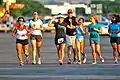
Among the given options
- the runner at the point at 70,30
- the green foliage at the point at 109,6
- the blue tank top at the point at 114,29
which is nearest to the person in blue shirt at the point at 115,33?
the blue tank top at the point at 114,29

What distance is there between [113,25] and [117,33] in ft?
1.02

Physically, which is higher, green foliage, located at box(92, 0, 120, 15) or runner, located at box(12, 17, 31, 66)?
runner, located at box(12, 17, 31, 66)

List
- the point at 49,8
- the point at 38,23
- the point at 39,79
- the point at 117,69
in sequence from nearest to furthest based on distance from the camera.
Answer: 1. the point at 39,79
2. the point at 117,69
3. the point at 38,23
4. the point at 49,8

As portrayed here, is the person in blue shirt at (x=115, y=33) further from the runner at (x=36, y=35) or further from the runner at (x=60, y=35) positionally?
the runner at (x=36, y=35)

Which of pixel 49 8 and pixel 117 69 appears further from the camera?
pixel 49 8

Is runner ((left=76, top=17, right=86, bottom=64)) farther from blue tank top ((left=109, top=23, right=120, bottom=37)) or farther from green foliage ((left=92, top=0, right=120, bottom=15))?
green foliage ((left=92, top=0, right=120, bottom=15))

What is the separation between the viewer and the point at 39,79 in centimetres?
1717

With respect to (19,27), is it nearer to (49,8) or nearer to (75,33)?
(75,33)

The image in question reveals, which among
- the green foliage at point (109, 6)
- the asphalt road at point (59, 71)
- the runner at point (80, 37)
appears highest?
the runner at point (80, 37)

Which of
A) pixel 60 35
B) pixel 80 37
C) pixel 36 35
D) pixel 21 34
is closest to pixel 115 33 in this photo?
pixel 80 37

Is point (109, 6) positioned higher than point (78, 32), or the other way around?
point (78, 32)

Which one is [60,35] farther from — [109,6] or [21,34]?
[109,6]

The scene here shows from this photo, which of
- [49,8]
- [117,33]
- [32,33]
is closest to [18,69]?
[32,33]

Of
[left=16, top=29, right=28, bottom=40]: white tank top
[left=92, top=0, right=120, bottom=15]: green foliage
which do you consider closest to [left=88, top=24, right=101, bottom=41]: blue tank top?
[left=16, top=29, right=28, bottom=40]: white tank top
